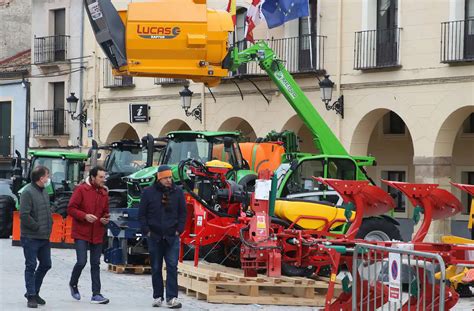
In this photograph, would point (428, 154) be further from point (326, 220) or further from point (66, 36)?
point (66, 36)

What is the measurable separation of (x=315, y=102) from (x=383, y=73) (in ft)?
8.35

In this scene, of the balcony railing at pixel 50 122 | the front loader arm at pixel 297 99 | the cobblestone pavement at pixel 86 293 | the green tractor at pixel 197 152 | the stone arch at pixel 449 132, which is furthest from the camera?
the balcony railing at pixel 50 122

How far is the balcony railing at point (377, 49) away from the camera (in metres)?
27.8

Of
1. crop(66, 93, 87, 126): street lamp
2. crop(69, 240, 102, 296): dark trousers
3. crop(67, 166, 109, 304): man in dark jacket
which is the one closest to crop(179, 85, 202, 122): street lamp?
crop(66, 93, 87, 126): street lamp

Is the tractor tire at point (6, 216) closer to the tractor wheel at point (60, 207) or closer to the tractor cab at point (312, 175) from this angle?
the tractor wheel at point (60, 207)

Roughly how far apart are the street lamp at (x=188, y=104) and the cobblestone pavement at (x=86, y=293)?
43.2 ft

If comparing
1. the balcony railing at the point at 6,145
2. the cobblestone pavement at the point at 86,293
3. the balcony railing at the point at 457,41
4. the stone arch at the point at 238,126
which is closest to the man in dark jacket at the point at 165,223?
the cobblestone pavement at the point at 86,293

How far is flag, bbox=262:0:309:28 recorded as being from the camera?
94.3 feet

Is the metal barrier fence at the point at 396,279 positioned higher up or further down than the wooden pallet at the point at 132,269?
higher up

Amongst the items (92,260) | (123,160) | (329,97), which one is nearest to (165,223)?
(92,260)

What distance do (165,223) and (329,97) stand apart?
15030 mm

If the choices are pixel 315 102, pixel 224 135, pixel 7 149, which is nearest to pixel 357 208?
pixel 224 135

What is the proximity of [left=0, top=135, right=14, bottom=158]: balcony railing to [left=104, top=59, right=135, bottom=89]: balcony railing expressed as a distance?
7.42 m

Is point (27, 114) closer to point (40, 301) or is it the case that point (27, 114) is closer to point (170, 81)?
point (170, 81)
